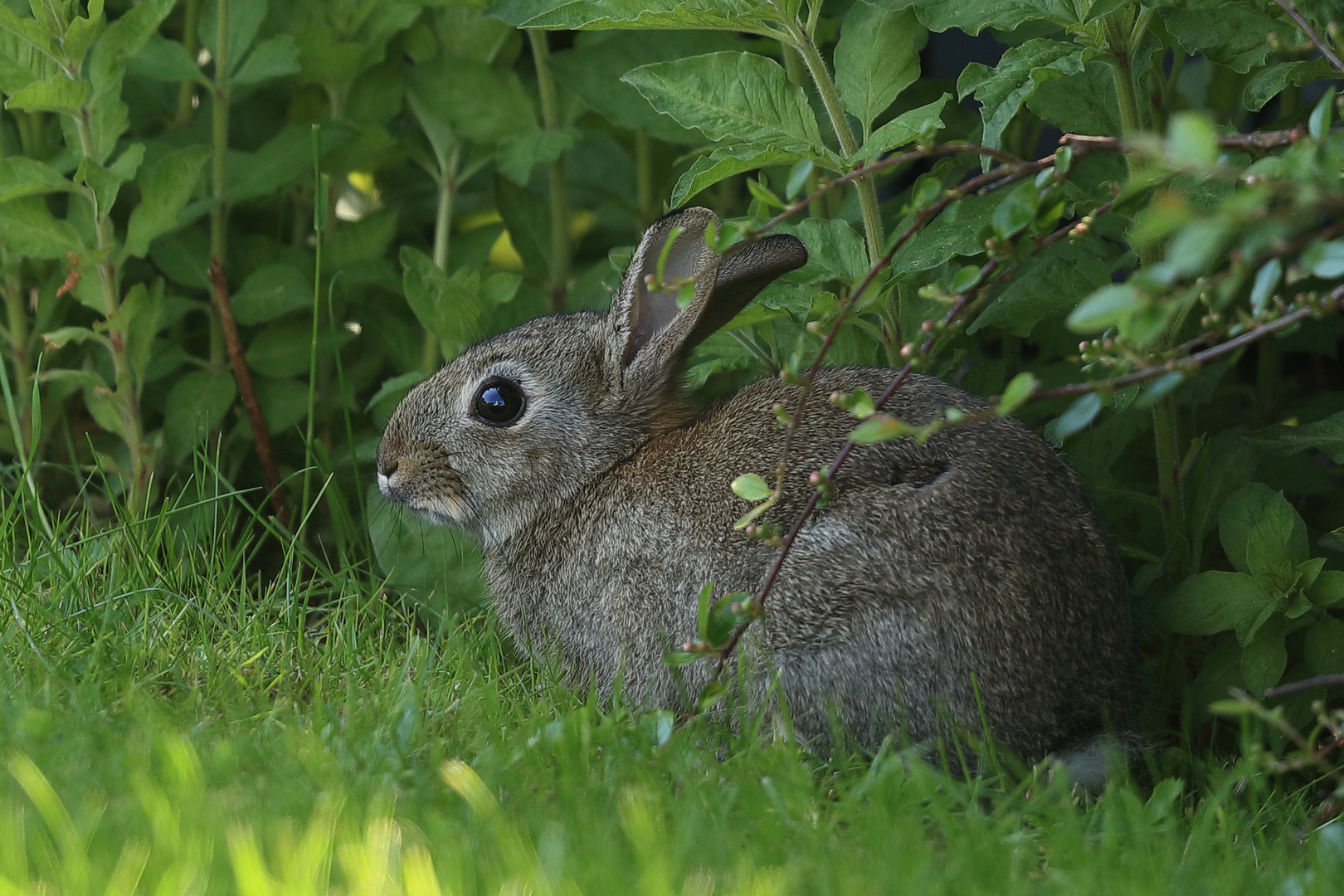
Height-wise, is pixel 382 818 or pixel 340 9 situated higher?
pixel 340 9

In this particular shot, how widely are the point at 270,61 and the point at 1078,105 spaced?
2738 mm

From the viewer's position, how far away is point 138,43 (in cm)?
451

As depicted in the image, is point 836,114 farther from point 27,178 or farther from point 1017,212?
point 27,178

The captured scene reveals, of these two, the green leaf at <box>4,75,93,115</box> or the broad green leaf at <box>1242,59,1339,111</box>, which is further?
the green leaf at <box>4,75,93,115</box>

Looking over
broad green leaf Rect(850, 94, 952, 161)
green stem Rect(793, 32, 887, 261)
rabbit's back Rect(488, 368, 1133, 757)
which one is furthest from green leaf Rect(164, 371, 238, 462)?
broad green leaf Rect(850, 94, 952, 161)

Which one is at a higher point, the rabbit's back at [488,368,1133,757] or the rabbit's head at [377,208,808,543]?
the rabbit's head at [377,208,808,543]

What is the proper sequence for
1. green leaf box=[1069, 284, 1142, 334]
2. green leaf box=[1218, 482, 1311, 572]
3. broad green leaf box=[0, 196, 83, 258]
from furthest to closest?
broad green leaf box=[0, 196, 83, 258] < green leaf box=[1218, 482, 1311, 572] < green leaf box=[1069, 284, 1142, 334]

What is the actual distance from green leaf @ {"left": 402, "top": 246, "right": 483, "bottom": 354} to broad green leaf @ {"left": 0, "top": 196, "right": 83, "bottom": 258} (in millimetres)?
1129

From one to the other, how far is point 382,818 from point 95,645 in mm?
1316

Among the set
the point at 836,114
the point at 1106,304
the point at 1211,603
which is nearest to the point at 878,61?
the point at 836,114

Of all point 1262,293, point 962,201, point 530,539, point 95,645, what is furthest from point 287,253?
point 1262,293

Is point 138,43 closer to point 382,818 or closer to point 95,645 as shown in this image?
point 95,645

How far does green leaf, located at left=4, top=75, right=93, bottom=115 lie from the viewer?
4.30 meters

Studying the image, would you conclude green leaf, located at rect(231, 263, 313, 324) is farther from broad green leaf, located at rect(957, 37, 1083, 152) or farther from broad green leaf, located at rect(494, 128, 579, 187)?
broad green leaf, located at rect(957, 37, 1083, 152)
